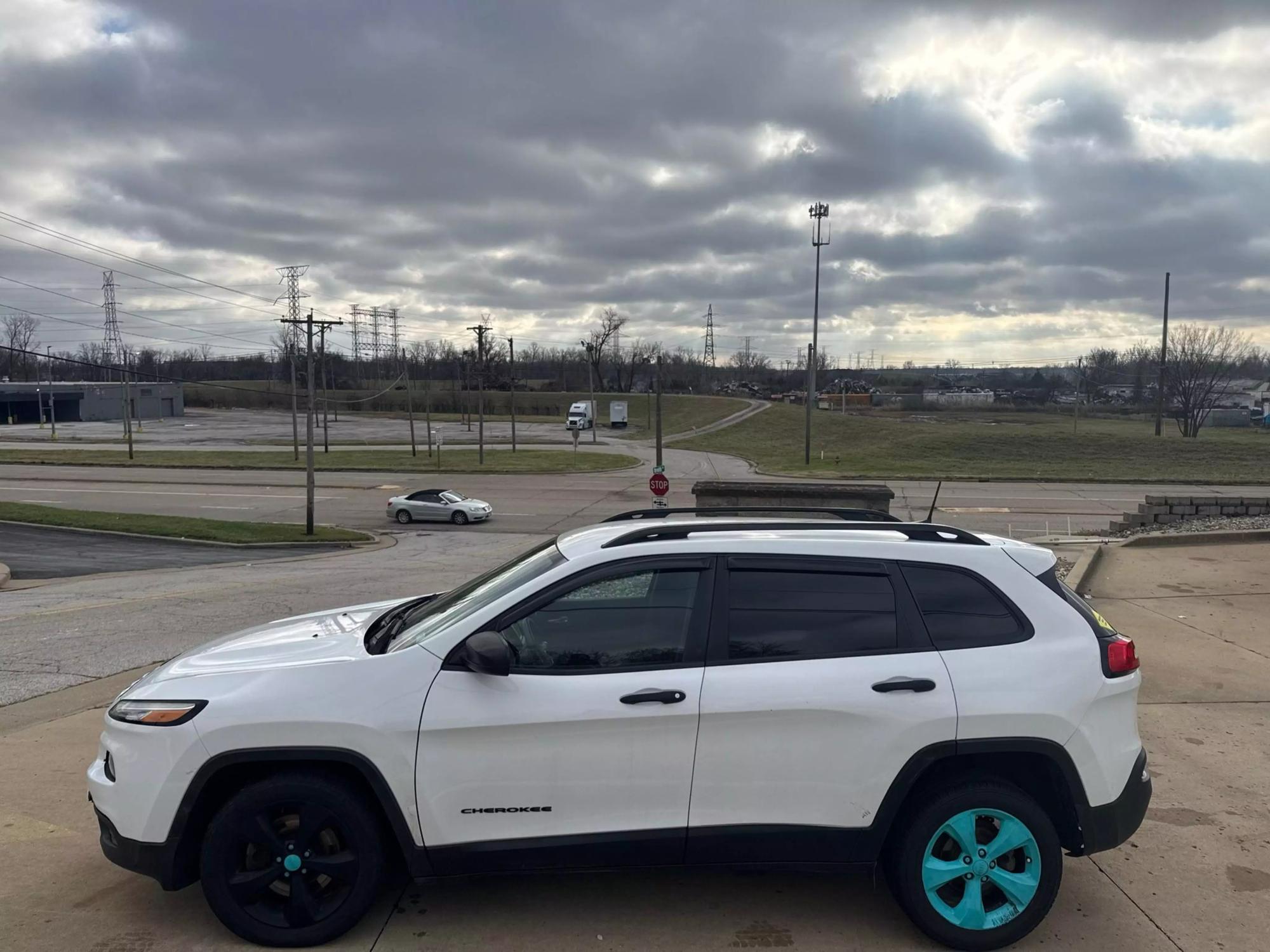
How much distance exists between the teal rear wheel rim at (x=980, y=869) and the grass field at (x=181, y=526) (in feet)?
80.4

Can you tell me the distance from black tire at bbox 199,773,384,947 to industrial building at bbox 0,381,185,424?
116 meters

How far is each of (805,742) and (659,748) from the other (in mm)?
571

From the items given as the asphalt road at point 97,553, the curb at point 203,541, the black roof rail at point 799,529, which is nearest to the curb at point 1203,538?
the black roof rail at point 799,529

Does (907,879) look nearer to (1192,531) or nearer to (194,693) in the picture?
(194,693)

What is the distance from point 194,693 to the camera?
346 centimetres

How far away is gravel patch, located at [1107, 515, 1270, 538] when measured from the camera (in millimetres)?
15633

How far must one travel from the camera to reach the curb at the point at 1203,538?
14055 millimetres

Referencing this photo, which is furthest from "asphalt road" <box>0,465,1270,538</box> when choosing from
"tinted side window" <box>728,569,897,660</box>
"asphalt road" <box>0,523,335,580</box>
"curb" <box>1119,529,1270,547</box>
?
"tinted side window" <box>728,569,897,660</box>

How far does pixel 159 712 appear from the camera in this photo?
11.2ft

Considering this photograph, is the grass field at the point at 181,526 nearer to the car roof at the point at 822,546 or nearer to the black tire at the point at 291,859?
the black tire at the point at 291,859

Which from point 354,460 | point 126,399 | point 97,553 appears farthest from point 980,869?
point 126,399

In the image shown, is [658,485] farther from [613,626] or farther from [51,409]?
[51,409]

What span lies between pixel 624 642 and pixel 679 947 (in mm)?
1201

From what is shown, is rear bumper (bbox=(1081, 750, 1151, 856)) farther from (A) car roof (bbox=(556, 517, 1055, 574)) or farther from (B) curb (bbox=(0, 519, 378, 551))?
(B) curb (bbox=(0, 519, 378, 551))
